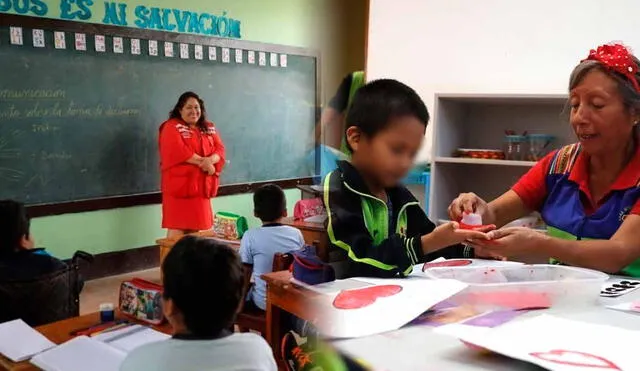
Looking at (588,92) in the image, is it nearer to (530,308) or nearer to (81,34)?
(530,308)

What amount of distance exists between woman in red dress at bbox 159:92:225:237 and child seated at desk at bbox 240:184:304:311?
3.70 ft

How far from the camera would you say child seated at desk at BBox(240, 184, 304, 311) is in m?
0.64

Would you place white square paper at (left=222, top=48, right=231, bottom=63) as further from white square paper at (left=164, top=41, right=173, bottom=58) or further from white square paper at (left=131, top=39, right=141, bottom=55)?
white square paper at (left=131, top=39, right=141, bottom=55)

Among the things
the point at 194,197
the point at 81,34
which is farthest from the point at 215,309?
the point at 81,34

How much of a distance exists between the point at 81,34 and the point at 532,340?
2271 mm

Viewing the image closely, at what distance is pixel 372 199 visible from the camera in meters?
0.42

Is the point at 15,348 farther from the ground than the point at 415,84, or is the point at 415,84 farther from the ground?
the point at 415,84

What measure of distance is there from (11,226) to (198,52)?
1.43m

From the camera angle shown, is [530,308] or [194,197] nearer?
[530,308]

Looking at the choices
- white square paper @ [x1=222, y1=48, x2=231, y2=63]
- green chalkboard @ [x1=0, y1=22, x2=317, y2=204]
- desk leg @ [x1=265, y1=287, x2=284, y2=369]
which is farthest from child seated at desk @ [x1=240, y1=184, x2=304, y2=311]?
white square paper @ [x1=222, y1=48, x2=231, y2=63]

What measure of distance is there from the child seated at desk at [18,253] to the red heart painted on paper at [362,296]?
98 cm

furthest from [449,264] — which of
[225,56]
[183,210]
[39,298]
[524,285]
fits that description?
[225,56]

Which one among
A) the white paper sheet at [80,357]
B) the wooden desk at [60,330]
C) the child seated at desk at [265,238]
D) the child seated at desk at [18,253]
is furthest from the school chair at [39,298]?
the child seated at desk at [265,238]

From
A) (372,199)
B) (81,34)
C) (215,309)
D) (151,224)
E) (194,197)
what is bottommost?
(151,224)
